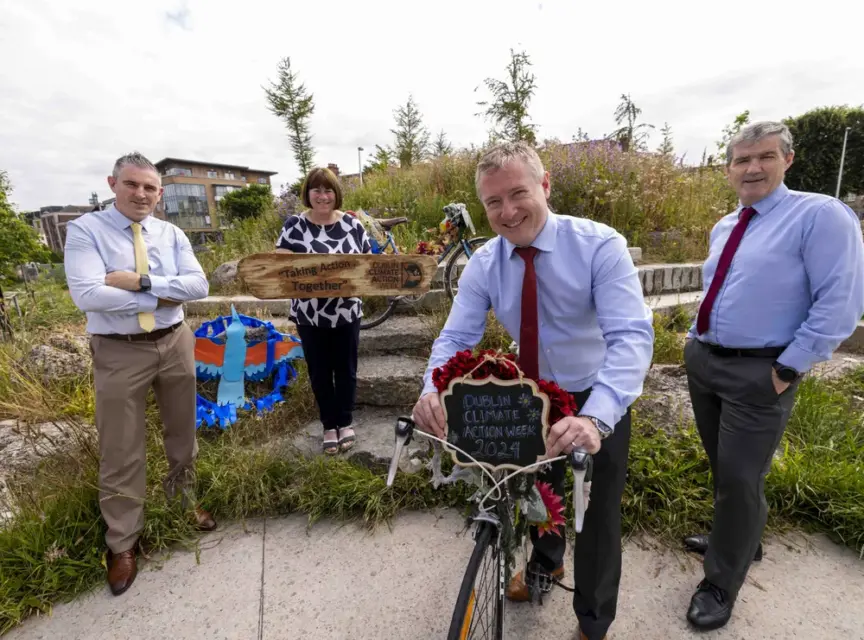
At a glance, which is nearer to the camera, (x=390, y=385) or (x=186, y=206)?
(x=390, y=385)

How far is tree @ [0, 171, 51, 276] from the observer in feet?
21.6

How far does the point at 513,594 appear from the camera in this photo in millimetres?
2172

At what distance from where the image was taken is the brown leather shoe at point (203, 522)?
275cm

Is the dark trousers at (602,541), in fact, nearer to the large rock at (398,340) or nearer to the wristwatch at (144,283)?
the wristwatch at (144,283)

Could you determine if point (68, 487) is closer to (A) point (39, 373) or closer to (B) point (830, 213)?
(A) point (39, 373)

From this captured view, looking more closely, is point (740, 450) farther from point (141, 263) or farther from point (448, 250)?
point (448, 250)

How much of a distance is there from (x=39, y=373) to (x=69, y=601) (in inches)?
103

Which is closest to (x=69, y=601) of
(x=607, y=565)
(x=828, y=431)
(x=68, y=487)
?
(x=68, y=487)

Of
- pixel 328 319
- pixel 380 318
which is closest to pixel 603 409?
pixel 328 319

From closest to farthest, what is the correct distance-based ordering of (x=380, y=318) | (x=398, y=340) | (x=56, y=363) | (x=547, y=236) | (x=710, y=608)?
(x=547, y=236) → (x=710, y=608) → (x=56, y=363) → (x=398, y=340) → (x=380, y=318)

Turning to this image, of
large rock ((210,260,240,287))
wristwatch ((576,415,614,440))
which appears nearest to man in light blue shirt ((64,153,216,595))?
wristwatch ((576,415,614,440))

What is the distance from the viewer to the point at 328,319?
123 inches

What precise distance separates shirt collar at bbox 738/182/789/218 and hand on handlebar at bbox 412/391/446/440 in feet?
5.63

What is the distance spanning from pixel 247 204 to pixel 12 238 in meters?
19.9
